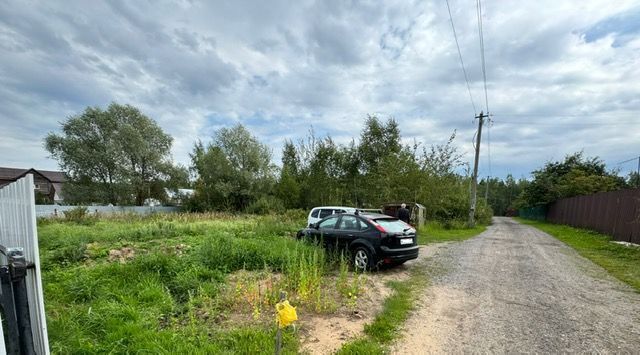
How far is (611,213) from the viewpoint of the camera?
646 inches

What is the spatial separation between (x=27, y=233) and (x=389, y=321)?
4292 mm

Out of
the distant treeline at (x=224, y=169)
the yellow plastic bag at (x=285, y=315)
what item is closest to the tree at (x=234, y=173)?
the distant treeline at (x=224, y=169)

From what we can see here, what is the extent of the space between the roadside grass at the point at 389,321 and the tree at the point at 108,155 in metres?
32.5

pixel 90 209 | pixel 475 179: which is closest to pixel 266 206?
pixel 90 209

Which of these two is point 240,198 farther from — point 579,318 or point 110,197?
point 579,318

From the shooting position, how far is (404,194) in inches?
794

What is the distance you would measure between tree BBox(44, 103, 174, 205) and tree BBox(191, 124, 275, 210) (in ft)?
14.4

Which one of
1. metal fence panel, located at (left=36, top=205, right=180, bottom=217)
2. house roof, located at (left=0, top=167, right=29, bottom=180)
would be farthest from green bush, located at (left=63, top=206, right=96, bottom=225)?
house roof, located at (left=0, top=167, right=29, bottom=180)

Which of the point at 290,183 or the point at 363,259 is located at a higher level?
the point at 290,183

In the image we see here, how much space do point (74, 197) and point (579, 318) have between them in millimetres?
37938

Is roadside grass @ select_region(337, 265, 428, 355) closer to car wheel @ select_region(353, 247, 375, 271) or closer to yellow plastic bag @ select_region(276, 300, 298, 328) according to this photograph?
car wheel @ select_region(353, 247, 375, 271)

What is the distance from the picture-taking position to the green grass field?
3.87 meters

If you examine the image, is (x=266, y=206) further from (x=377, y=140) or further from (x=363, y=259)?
(x=363, y=259)

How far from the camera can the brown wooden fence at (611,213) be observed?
13.5m
